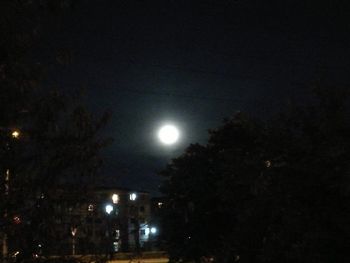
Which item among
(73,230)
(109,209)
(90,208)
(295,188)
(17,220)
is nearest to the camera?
(17,220)

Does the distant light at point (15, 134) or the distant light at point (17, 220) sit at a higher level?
the distant light at point (15, 134)

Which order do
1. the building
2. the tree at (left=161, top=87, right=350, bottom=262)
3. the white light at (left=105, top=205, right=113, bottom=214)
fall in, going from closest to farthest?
the building → the white light at (left=105, top=205, right=113, bottom=214) → the tree at (left=161, top=87, right=350, bottom=262)

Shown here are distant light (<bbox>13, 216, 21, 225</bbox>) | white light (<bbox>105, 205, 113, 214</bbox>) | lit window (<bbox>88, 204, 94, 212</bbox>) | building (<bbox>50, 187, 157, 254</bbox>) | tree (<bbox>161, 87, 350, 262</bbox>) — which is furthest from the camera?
tree (<bbox>161, 87, 350, 262</bbox>)

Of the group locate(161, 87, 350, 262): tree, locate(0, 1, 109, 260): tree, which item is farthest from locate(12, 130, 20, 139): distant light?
locate(161, 87, 350, 262): tree

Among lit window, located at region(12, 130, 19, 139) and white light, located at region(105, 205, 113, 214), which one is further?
white light, located at region(105, 205, 113, 214)

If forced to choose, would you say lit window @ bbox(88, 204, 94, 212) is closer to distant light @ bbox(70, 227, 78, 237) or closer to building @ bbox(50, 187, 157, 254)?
building @ bbox(50, 187, 157, 254)

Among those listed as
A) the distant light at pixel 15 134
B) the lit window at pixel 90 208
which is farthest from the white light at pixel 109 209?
the distant light at pixel 15 134

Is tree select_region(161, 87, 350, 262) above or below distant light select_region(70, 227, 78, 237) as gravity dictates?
above

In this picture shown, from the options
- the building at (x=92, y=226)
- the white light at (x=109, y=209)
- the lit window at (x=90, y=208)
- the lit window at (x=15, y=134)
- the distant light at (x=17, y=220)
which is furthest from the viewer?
the white light at (x=109, y=209)

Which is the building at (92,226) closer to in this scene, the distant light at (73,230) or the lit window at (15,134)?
the distant light at (73,230)

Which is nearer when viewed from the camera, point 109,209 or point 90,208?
point 90,208

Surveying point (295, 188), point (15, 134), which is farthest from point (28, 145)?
point (295, 188)

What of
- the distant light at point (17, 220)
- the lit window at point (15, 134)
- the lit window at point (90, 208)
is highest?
the lit window at point (15, 134)

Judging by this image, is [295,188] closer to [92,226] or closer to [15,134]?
[92,226]
